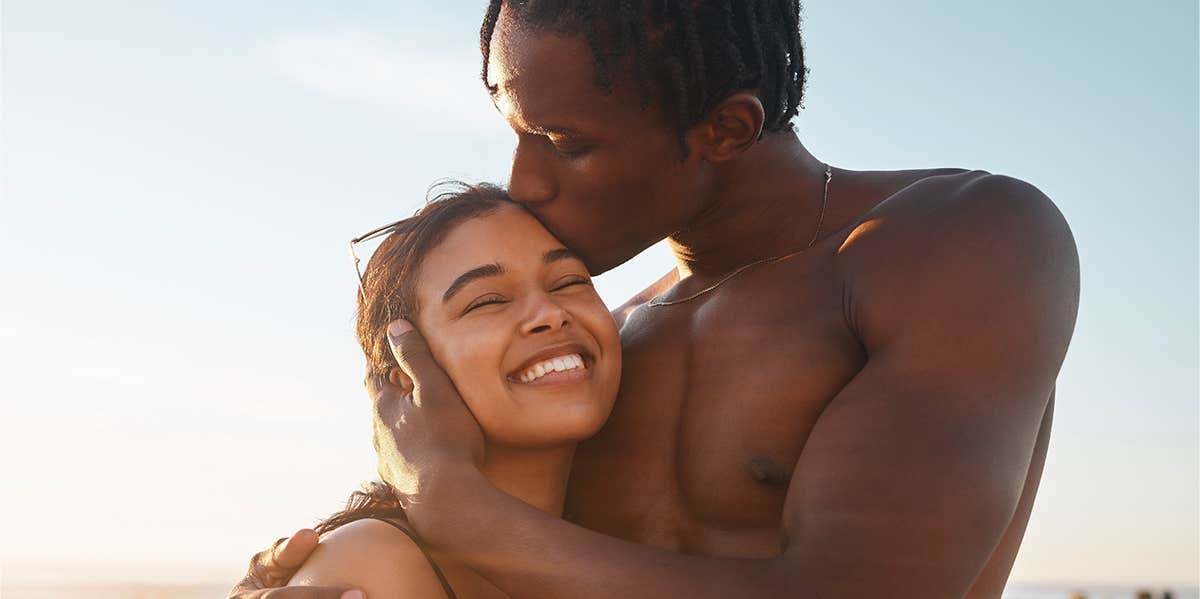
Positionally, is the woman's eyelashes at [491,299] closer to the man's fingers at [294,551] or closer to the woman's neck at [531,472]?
the woman's neck at [531,472]

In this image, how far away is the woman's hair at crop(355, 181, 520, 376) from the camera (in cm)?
334

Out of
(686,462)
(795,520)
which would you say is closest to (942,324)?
(795,520)

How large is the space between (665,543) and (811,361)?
0.61 metres

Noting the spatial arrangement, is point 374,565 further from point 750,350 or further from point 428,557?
point 750,350

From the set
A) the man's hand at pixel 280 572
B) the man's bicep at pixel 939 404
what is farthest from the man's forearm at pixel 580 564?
the man's hand at pixel 280 572

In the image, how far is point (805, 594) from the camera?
238 cm

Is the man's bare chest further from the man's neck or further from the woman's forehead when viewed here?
the woman's forehead

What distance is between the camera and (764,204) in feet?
11.0

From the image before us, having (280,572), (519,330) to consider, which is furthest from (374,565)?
(519,330)

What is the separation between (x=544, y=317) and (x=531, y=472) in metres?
0.44

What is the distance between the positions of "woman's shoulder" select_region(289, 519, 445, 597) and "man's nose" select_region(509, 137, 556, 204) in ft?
3.05

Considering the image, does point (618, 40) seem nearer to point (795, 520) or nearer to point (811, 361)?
point (811, 361)

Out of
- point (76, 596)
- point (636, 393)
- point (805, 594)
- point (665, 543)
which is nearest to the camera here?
point (805, 594)

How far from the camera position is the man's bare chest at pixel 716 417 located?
9.55 feet
